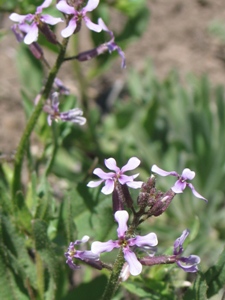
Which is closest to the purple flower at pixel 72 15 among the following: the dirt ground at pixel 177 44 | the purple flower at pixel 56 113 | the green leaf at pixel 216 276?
the purple flower at pixel 56 113

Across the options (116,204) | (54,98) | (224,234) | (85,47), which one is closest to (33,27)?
(54,98)

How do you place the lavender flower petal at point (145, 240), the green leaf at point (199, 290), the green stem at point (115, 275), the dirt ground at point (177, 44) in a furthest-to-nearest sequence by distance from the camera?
1. the dirt ground at point (177, 44)
2. the green leaf at point (199, 290)
3. the green stem at point (115, 275)
4. the lavender flower petal at point (145, 240)

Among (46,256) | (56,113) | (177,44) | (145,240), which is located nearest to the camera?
(145,240)

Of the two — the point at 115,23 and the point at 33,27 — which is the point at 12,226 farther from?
the point at 115,23

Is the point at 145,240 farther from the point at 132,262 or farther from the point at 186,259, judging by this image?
the point at 186,259

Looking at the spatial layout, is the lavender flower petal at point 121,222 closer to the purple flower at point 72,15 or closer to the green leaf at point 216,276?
the green leaf at point 216,276

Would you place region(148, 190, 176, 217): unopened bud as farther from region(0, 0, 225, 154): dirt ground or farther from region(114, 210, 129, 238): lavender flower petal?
region(0, 0, 225, 154): dirt ground

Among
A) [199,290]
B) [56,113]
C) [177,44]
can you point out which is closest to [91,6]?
[56,113]

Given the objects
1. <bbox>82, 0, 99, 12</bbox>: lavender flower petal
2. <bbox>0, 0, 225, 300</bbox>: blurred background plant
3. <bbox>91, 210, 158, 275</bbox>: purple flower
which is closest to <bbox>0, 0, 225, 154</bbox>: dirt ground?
<bbox>0, 0, 225, 300</bbox>: blurred background plant
